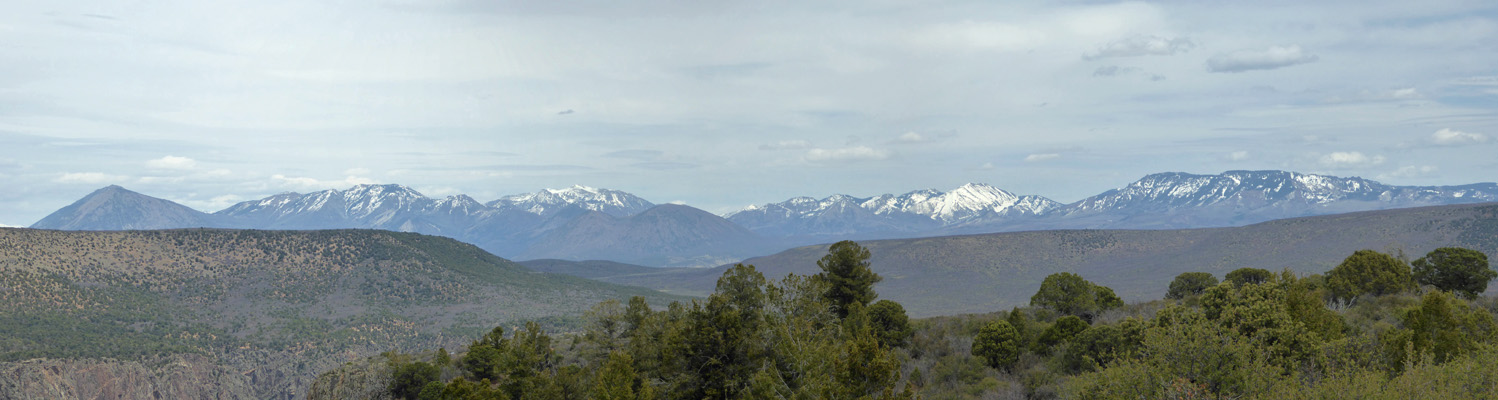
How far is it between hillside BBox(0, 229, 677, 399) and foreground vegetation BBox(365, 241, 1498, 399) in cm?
6878

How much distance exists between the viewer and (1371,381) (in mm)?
19672

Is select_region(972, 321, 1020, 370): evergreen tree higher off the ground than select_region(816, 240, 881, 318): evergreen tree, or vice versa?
select_region(816, 240, 881, 318): evergreen tree

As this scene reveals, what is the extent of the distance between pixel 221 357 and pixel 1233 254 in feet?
695

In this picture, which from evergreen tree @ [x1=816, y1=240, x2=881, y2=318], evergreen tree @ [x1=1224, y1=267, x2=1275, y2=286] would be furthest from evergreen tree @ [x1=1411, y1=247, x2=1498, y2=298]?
evergreen tree @ [x1=816, y1=240, x2=881, y2=318]

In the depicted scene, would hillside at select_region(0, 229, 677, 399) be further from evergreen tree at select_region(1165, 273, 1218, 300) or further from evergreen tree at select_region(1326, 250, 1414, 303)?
evergreen tree at select_region(1326, 250, 1414, 303)

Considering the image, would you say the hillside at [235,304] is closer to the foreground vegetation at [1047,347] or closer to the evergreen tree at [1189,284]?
the foreground vegetation at [1047,347]

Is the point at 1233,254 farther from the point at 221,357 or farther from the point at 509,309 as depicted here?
the point at 221,357

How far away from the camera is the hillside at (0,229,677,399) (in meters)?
102

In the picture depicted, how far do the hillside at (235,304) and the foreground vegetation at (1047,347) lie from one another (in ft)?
226

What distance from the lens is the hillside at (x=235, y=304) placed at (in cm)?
10250

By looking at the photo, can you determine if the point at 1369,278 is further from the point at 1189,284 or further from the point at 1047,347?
the point at 1047,347

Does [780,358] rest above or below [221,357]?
above

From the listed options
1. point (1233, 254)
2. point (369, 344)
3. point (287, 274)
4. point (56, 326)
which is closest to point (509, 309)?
point (369, 344)

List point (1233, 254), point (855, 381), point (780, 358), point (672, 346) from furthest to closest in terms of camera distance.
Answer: point (1233, 254)
point (672, 346)
point (780, 358)
point (855, 381)
